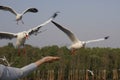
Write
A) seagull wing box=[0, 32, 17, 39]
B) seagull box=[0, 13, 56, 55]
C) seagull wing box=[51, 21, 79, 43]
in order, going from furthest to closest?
seagull wing box=[51, 21, 79, 43] < seagull wing box=[0, 32, 17, 39] < seagull box=[0, 13, 56, 55]

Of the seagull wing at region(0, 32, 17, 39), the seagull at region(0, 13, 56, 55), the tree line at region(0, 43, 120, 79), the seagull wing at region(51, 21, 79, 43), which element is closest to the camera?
the seagull at region(0, 13, 56, 55)

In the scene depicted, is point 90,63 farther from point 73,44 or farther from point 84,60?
point 73,44

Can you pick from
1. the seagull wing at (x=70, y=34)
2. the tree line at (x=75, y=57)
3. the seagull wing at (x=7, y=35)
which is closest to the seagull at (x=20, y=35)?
the seagull wing at (x=7, y=35)

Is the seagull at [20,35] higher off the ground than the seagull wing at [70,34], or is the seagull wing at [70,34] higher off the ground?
the seagull wing at [70,34]

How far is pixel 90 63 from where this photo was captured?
3644 cm

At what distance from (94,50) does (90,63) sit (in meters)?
6.08

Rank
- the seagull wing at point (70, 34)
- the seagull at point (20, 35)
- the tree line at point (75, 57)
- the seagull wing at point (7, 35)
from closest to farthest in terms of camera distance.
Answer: the seagull at point (20, 35), the seagull wing at point (7, 35), the seagull wing at point (70, 34), the tree line at point (75, 57)

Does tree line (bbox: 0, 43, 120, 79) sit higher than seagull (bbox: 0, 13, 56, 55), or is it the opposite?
tree line (bbox: 0, 43, 120, 79)

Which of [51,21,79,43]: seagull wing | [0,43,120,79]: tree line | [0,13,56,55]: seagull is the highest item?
[0,43,120,79]: tree line

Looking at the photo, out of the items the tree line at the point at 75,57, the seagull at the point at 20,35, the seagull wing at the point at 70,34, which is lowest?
the seagull at the point at 20,35

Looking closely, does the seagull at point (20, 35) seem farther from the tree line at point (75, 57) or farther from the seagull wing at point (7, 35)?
the tree line at point (75, 57)

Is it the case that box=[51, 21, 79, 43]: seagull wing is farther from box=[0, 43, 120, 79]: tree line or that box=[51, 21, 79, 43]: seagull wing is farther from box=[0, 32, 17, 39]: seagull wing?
box=[0, 43, 120, 79]: tree line

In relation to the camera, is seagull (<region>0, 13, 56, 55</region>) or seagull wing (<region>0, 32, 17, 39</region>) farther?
seagull wing (<region>0, 32, 17, 39</region>)

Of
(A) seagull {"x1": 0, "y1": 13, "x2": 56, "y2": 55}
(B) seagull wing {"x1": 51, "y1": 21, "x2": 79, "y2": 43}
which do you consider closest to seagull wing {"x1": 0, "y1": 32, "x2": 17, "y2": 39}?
(A) seagull {"x1": 0, "y1": 13, "x2": 56, "y2": 55}
